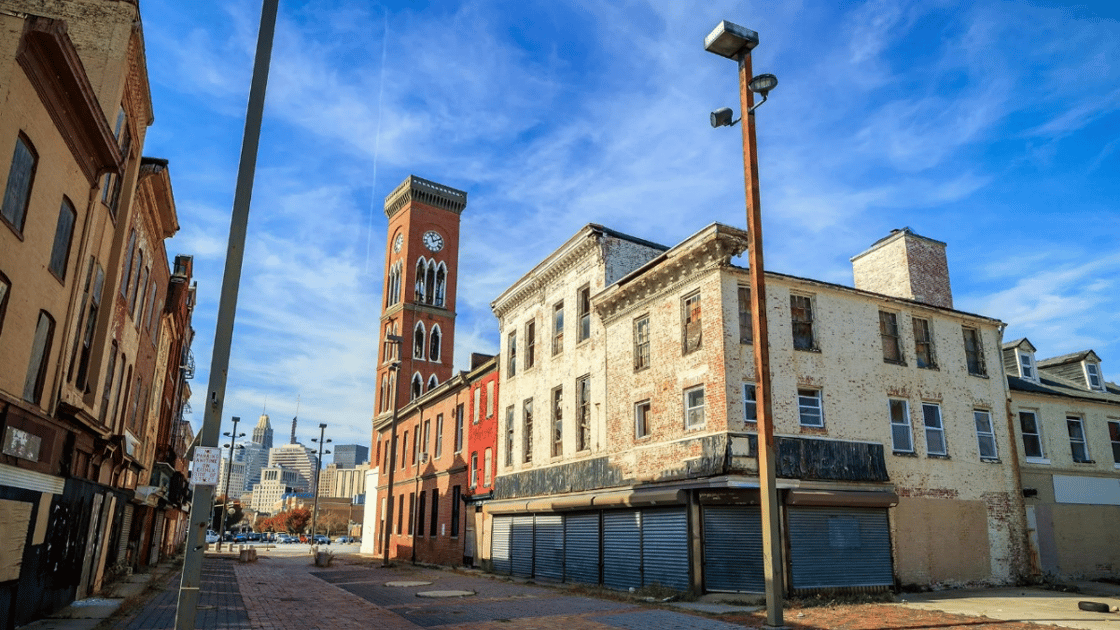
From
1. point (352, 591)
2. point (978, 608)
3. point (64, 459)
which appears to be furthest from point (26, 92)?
point (978, 608)

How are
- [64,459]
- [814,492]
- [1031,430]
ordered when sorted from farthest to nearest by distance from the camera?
1. [1031,430]
2. [814,492]
3. [64,459]

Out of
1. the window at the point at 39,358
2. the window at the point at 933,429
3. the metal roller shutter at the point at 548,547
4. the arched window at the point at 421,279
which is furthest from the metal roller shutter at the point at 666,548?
the arched window at the point at 421,279

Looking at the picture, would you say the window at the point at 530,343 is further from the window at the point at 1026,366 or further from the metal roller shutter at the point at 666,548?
the window at the point at 1026,366

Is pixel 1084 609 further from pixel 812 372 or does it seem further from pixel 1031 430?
pixel 1031 430

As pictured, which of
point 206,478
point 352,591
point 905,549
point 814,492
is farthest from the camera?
point 352,591

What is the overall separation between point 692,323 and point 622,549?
273 inches

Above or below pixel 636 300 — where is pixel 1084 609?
below

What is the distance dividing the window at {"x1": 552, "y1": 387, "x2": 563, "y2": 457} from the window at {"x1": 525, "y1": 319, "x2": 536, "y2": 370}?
2751 millimetres

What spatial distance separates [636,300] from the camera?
22.7m

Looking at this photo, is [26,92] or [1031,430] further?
[1031,430]

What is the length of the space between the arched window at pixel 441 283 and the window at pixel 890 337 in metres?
46.8

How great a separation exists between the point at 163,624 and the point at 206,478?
7.34 meters

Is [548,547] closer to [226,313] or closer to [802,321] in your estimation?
[802,321]

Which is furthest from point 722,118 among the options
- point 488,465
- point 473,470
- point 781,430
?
point 473,470
